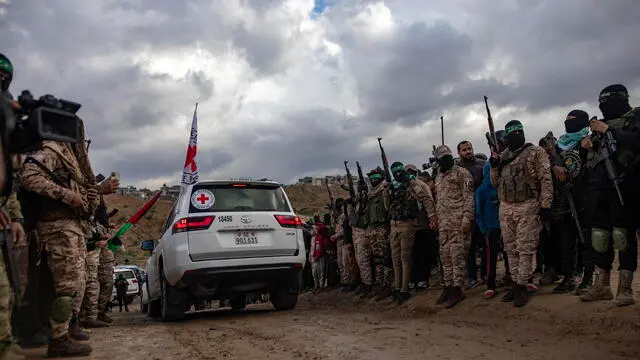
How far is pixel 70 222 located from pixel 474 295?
5252mm

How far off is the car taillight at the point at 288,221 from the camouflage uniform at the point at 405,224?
168 centimetres

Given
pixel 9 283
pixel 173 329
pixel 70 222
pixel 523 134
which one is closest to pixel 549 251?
pixel 523 134

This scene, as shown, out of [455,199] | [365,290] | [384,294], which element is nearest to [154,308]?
[365,290]

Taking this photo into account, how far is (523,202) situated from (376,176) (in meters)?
3.96

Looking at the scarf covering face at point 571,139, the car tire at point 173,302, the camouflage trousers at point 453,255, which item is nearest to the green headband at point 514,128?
the scarf covering face at point 571,139

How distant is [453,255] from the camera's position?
23.5 ft

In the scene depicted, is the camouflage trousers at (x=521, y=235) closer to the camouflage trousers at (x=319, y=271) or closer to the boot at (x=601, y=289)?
the boot at (x=601, y=289)

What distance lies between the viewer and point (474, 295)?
7410 mm

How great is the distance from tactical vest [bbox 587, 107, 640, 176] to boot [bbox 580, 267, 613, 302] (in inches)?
Answer: 43.9

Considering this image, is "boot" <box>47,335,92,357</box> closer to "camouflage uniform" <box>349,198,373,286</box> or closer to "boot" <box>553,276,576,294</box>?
"boot" <box>553,276,576,294</box>

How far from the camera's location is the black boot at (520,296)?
6232 millimetres

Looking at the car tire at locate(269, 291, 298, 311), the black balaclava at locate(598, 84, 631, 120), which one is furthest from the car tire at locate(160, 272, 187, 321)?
the black balaclava at locate(598, 84, 631, 120)

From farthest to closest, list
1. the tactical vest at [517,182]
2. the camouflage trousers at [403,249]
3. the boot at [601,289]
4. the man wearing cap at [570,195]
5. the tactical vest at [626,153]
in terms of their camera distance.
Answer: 1. the camouflage trousers at [403,249]
2. the man wearing cap at [570,195]
3. the tactical vest at [517,182]
4. the boot at [601,289]
5. the tactical vest at [626,153]

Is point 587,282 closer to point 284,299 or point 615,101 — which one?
point 615,101
